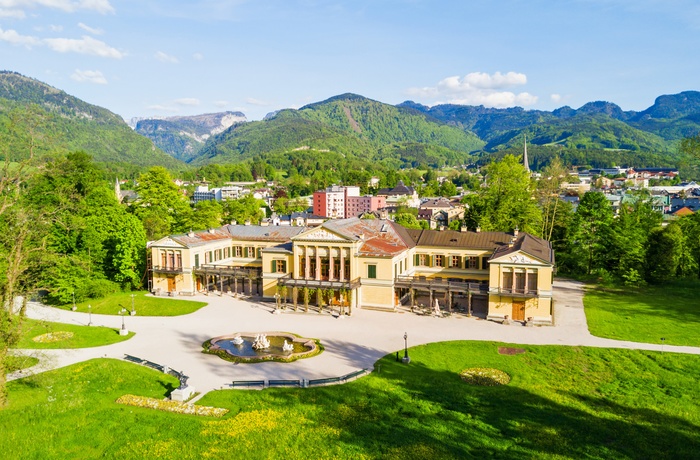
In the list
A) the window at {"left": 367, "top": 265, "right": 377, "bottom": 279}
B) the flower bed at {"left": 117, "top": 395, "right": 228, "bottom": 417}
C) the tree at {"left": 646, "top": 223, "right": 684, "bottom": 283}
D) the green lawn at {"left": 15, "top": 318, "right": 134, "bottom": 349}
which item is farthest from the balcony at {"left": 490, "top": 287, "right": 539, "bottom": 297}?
the green lawn at {"left": 15, "top": 318, "right": 134, "bottom": 349}

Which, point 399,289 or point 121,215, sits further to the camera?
point 121,215

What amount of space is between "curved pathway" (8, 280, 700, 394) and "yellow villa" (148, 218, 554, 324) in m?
2.32

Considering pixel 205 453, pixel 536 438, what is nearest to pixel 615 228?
pixel 536 438

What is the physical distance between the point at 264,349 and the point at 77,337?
15.1m

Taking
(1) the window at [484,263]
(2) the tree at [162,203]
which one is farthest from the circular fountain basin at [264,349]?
(2) the tree at [162,203]

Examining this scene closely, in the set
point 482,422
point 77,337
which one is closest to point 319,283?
point 77,337

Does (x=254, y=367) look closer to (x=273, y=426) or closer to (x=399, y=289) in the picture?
(x=273, y=426)

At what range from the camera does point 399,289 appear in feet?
155

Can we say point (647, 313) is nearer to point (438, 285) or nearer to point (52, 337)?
point (438, 285)

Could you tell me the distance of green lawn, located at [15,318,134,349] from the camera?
3491cm

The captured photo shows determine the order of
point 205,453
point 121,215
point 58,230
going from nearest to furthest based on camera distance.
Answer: point 205,453
point 58,230
point 121,215

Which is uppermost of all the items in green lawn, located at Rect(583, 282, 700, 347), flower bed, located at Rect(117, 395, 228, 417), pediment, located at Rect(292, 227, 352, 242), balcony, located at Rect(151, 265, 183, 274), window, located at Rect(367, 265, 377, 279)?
pediment, located at Rect(292, 227, 352, 242)

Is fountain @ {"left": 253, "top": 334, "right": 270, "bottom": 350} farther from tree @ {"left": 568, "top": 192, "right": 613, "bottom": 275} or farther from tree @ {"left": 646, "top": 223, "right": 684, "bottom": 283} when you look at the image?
tree @ {"left": 646, "top": 223, "right": 684, "bottom": 283}

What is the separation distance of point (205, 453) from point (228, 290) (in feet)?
113
